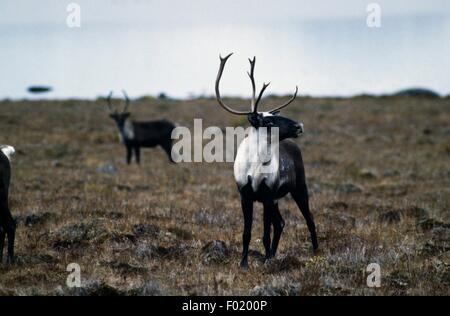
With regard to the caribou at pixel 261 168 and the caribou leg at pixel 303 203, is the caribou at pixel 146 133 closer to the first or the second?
the caribou leg at pixel 303 203

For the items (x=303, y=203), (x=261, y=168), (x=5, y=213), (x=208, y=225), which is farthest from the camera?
(x=208, y=225)

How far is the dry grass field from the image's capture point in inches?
253

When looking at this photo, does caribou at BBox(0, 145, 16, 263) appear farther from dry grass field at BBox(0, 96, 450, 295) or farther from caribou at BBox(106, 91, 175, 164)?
caribou at BBox(106, 91, 175, 164)

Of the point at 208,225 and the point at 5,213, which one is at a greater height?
the point at 5,213

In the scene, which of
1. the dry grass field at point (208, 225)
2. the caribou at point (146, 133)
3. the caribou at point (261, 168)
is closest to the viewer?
the dry grass field at point (208, 225)

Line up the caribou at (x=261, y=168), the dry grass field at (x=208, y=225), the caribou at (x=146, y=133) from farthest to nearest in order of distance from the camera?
1. the caribou at (x=146, y=133)
2. the caribou at (x=261, y=168)
3. the dry grass field at (x=208, y=225)

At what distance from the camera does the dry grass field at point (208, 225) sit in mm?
6422

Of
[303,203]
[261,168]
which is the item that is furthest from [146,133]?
[261,168]

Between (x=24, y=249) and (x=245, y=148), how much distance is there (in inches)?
130

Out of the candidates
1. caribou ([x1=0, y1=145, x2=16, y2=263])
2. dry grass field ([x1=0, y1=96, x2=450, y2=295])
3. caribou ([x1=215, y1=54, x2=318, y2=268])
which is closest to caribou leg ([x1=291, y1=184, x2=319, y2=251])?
dry grass field ([x1=0, y1=96, x2=450, y2=295])

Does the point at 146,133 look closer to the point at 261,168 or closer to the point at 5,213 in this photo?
the point at 5,213

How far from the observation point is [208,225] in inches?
387

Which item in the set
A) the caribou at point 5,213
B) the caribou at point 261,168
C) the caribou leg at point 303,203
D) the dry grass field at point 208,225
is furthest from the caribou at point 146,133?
the caribou at point 261,168

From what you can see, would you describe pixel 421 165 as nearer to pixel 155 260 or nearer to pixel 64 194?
pixel 64 194
